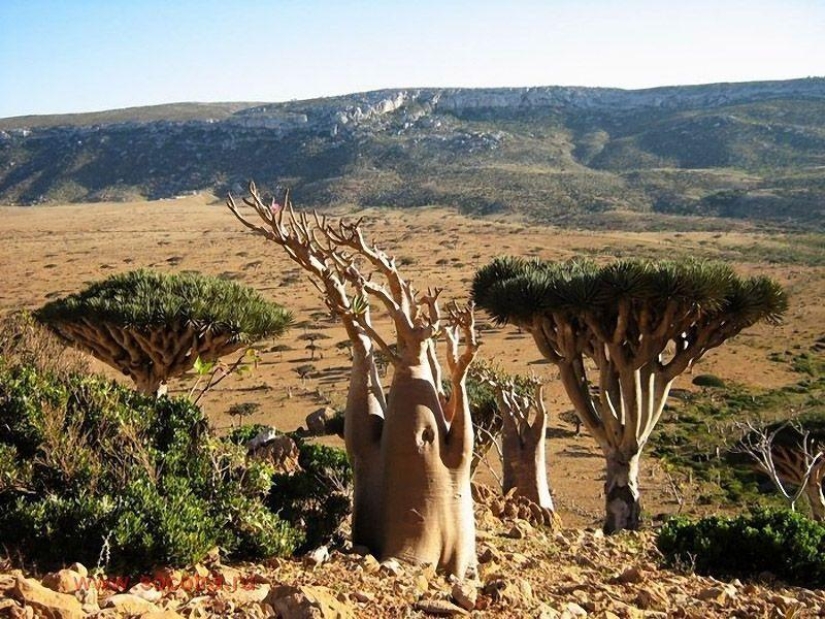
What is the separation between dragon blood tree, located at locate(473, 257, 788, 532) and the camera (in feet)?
36.1

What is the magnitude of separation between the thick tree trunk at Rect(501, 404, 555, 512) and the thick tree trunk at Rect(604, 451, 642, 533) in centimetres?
91

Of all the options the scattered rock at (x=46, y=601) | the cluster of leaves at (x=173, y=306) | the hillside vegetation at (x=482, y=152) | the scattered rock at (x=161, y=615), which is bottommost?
the scattered rock at (x=161, y=615)

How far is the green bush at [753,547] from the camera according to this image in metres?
7.77

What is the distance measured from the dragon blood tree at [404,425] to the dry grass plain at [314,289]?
718mm

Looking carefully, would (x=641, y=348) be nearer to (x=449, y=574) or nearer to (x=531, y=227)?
(x=449, y=574)

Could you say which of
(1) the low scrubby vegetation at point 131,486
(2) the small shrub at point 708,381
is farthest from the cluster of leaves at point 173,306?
(2) the small shrub at point 708,381

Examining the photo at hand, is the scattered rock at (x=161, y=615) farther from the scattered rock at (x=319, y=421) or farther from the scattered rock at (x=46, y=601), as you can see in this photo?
the scattered rock at (x=319, y=421)

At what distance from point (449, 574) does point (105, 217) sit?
272 ft

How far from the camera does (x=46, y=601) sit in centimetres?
409

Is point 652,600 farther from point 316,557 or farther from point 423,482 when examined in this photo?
point 316,557

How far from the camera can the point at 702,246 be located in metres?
54.0

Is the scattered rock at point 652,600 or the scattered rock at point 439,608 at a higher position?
the scattered rock at point 439,608

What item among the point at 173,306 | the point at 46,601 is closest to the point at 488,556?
the point at 46,601

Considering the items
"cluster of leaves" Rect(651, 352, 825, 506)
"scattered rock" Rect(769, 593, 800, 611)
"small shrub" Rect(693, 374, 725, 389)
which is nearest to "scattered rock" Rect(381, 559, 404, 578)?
"scattered rock" Rect(769, 593, 800, 611)
